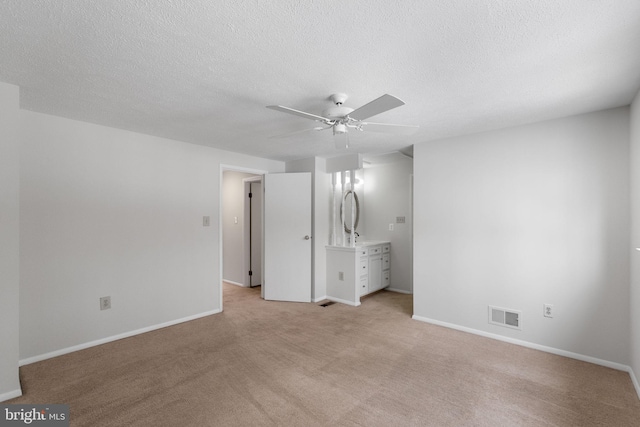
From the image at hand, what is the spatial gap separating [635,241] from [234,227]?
5.31 meters

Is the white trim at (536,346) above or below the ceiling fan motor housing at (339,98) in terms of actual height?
below

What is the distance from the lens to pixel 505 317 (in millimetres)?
3059

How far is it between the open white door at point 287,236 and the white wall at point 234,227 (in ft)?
3.51

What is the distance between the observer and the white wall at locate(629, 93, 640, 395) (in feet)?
7.16

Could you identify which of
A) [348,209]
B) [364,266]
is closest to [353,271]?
[364,266]

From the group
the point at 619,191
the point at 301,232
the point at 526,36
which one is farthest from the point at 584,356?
the point at 301,232

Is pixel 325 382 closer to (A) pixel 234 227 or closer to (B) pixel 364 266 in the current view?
(B) pixel 364 266

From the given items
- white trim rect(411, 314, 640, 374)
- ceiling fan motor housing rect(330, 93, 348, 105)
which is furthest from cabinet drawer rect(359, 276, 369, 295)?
ceiling fan motor housing rect(330, 93, 348, 105)

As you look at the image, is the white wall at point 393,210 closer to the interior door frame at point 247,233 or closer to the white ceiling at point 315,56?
the interior door frame at point 247,233

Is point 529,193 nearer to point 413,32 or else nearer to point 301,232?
point 413,32

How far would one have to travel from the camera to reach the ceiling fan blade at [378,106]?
5.63 ft

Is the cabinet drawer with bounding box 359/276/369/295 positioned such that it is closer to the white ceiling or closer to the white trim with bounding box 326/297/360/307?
the white trim with bounding box 326/297/360/307

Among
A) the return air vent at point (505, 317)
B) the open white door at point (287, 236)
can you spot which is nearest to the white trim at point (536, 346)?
the return air vent at point (505, 317)

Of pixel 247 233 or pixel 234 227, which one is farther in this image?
pixel 234 227
